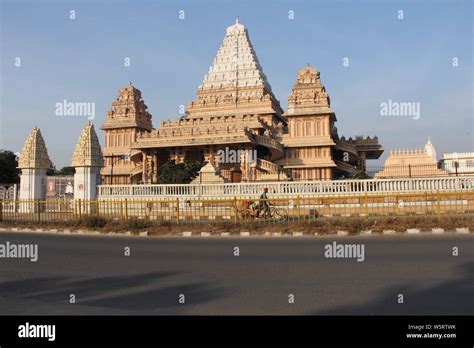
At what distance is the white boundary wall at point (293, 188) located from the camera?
18188 mm

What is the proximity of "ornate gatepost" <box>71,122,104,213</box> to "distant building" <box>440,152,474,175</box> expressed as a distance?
49.1 meters

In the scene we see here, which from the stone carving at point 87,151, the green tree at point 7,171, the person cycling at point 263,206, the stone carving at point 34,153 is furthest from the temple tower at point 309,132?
the green tree at point 7,171

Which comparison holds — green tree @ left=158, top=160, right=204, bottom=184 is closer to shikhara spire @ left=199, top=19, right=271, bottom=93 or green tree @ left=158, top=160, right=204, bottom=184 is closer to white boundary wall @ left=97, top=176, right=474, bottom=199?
white boundary wall @ left=97, top=176, right=474, bottom=199

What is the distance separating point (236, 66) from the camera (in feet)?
171

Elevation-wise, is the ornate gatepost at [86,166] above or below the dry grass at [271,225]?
above

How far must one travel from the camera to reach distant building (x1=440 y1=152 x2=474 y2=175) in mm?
56562

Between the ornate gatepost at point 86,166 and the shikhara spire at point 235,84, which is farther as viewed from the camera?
the shikhara spire at point 235,84

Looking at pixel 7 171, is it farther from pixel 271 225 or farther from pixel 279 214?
pixel 271 225

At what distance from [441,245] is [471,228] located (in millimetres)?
3326

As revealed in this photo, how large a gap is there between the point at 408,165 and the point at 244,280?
2850cm

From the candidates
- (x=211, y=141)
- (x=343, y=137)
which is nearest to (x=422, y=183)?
(x=211, y=141)

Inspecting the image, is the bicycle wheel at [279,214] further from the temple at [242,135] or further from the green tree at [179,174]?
the green tree at [179,174]

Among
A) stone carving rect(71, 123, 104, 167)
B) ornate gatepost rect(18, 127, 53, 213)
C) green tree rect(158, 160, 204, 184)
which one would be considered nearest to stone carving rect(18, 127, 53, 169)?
A: ornate gatepost rect(18, 127, 53, 213)

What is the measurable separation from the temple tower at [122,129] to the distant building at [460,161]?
4127 centimetres
